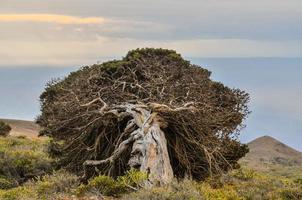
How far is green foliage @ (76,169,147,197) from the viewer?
49.3ft

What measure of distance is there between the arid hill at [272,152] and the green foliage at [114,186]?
48932 mm

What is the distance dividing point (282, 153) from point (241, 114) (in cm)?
4913

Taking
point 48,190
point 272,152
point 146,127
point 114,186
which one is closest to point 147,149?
point 146,127

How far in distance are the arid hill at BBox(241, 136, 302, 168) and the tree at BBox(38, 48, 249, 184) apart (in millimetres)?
42298

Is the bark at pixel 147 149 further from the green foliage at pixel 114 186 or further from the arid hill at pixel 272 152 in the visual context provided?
the arid hill at pixel 272 152

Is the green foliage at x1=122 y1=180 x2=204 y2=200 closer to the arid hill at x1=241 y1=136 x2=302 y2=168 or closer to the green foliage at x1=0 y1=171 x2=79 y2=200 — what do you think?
the green foliage at x1=0 y1=171 x2=79 y2=200

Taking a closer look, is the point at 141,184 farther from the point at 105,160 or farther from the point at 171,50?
the point at 171,50

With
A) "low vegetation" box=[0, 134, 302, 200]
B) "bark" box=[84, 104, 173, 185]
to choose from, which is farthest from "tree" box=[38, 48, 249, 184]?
"low vegetation" box=[0, 134, 302, 200]

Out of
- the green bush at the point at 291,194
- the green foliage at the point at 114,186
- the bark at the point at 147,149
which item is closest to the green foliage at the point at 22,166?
the bark at the point at 147,149

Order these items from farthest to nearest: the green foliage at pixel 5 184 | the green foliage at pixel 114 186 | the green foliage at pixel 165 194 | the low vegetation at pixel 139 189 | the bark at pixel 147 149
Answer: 1. the green foliage at pixel 5 184
2. the bark at pixel 147 149
3. the green foliage at pixel 114 186
4. the low vegetation at pixel 139 189
5. the green foliage at pixel 165 194

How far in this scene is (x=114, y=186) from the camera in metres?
15.2

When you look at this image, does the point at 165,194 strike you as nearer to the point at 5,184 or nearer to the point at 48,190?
the point at 48,190

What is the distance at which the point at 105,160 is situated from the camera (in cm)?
1817

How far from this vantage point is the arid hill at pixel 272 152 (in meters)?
65.7
